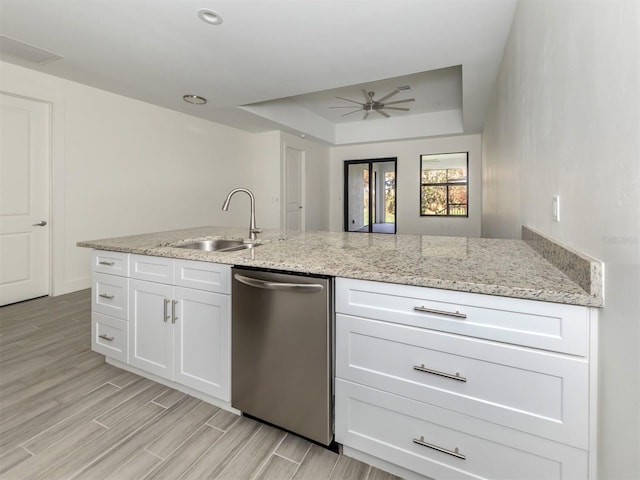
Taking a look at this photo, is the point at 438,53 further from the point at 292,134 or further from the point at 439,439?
the point at 292,134

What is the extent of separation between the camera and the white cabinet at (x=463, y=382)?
97 centimetres

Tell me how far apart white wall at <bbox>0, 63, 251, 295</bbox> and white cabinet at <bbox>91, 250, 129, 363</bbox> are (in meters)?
2.29

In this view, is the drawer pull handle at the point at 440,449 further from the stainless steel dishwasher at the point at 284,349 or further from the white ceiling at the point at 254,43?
the white ceiling at the point at 254,43

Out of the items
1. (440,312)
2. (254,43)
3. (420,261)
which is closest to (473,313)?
(440,312)

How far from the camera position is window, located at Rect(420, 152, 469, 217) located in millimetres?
7078

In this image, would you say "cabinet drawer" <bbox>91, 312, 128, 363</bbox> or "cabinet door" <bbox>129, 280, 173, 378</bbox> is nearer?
"cabinet door" <bbox>129, 280, 173, 378</bbox>

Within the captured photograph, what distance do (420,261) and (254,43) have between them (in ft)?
8.53

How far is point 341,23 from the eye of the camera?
2.63 meters

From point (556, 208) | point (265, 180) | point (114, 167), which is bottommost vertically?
point (556, 208)

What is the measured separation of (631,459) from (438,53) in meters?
3.30

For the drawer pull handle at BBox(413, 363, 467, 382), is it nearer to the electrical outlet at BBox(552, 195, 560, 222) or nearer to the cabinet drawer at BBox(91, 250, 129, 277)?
the electrical outlet at BBox(552, 195, 560, 222)

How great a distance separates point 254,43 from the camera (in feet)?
9.66

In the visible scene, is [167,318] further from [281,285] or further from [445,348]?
[445,348]

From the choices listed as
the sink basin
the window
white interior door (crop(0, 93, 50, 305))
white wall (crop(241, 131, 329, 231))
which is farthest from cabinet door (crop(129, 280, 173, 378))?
the window
